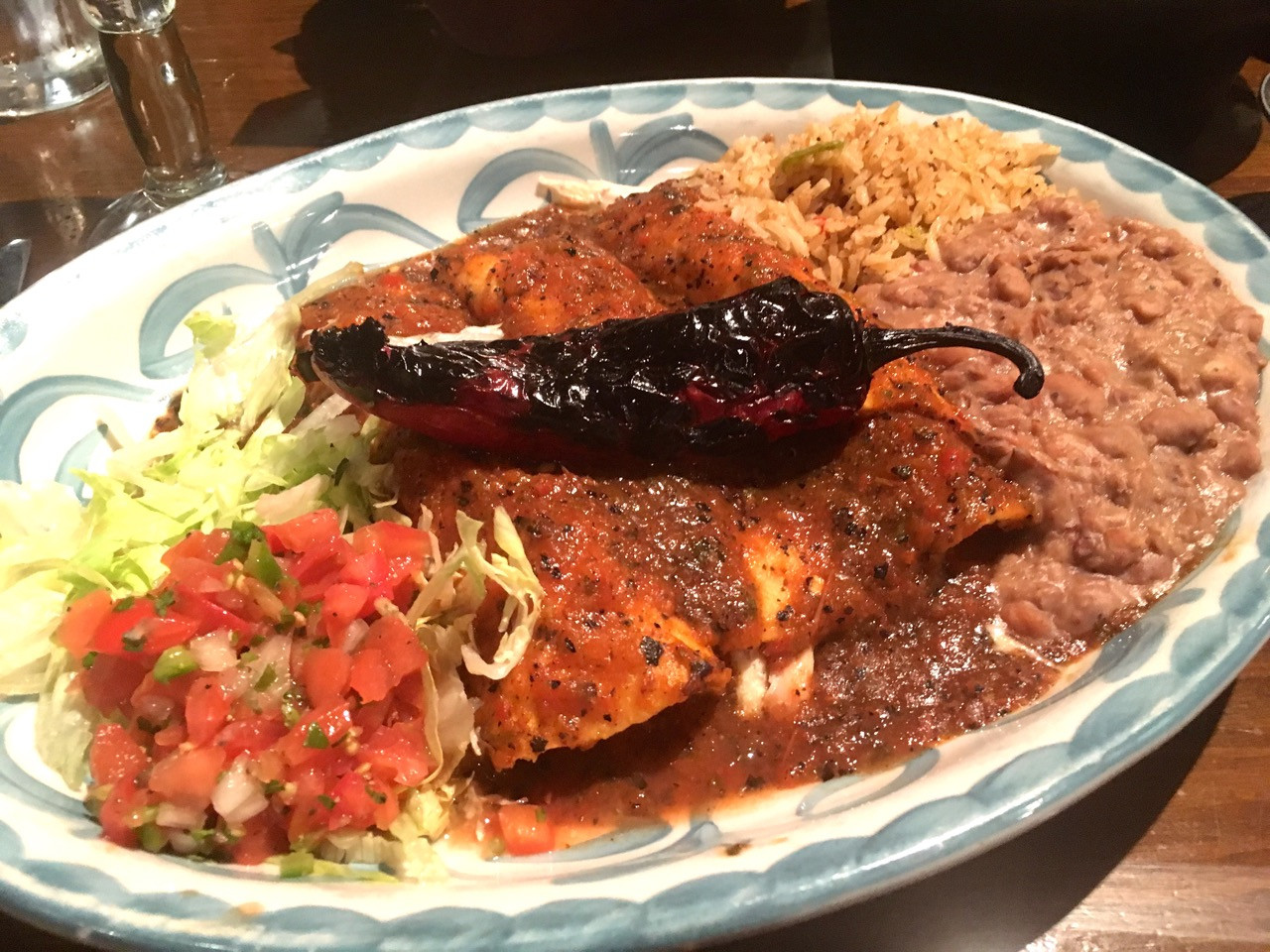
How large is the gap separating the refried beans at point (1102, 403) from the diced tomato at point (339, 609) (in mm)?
1811

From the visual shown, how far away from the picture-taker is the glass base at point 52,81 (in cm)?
511

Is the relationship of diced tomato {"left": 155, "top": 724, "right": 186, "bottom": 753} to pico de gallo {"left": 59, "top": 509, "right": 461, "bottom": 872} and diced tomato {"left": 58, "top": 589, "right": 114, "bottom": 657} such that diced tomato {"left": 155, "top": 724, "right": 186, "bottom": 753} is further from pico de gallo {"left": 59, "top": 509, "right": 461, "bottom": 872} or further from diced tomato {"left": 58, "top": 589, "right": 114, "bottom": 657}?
diced tomato {"left": 58, "top": 589, "right": 114, "bottom": 657}

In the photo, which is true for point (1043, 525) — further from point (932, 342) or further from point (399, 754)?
point (399, 754)

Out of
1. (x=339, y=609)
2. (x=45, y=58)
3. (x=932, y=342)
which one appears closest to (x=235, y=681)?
(x=339, y=609)

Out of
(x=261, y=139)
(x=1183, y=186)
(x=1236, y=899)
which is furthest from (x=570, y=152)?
(x=1236, y=899)

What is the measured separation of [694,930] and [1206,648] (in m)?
1.40

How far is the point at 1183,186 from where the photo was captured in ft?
11.2

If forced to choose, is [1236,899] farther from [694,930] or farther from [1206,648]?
[694,930]

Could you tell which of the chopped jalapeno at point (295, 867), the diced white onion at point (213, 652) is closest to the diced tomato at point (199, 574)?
the diced white onion at point (213, 652)

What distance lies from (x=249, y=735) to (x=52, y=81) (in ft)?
15.9

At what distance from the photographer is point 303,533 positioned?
8.03 feet

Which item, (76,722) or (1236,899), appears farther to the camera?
(76,722)

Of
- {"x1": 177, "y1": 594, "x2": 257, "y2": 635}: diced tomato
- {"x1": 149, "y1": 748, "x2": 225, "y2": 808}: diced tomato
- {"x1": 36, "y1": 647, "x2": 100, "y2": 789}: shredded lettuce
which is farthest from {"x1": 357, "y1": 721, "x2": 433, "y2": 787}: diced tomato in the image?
{"x1": 36, "y1": 647, "x2": 100, "y2": 789}: shredded lettuce

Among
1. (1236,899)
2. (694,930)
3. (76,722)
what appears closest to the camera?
(694,930)
